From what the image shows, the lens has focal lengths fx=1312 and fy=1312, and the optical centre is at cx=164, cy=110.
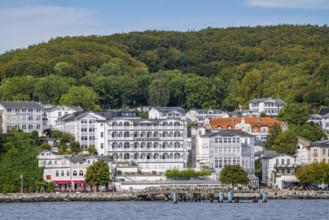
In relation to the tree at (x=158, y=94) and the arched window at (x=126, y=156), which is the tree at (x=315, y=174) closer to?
the arched window at (x=126, y=156)

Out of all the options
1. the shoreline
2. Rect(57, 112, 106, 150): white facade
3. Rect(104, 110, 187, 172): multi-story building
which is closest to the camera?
the shoreline

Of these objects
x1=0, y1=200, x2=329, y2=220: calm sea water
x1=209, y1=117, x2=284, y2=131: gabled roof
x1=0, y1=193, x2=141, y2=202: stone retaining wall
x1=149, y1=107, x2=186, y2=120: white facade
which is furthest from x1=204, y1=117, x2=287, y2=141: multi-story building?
x1=0, y1=200, x2=329, y2=220: calm sea water

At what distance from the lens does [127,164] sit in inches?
4823

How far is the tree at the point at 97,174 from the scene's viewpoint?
114125mm

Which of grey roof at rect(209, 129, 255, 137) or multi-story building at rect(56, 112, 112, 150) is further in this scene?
multi-story building at rect(56, 112, 112, 150)

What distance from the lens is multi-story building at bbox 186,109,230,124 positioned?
147050 millimetres

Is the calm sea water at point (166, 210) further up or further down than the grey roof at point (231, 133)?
further down

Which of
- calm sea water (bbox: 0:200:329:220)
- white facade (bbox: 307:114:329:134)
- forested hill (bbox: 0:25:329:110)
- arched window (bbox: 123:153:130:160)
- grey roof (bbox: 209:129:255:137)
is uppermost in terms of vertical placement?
forested hill (bbox: 0:25:329:110)

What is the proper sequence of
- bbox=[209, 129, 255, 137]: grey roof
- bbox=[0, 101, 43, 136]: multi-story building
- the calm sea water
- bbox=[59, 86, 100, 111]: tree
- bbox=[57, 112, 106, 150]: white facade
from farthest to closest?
bbox=[59, 86, 100, 111]: tree
bbox=[0, 101, 43, 136]: multi-story building
bbox=[57, 112, 106, 150]: white facade
bbox=[209, 129, 255, 137]: grey roof
the calm sea water

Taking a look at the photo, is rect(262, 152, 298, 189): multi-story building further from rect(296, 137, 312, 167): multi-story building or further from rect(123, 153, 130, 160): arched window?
rect(123, 153, 130, 160): arched window

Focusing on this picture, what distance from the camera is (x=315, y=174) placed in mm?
118688

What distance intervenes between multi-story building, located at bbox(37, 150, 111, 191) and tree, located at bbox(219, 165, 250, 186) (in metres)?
10.8

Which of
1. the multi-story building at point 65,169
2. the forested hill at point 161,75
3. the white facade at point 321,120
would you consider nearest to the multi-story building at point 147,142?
the multi-story building at point 65,169

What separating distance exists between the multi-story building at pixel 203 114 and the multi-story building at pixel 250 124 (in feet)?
20.5
